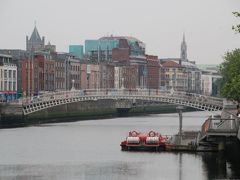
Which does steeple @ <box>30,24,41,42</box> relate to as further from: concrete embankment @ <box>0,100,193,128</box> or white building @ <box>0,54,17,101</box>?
white building @ <box>0,54,17,101</box>

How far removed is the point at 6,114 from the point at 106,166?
34254mm

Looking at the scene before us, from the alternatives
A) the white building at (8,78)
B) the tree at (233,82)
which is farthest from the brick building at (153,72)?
the tree at (233,82)

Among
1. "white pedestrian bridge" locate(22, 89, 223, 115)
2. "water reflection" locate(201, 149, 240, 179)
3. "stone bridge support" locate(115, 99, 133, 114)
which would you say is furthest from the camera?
"stone bridge support" locate(115, 99, 133, 114)

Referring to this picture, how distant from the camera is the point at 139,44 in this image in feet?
552

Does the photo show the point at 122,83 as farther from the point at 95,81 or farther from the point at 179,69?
the point at 179,69

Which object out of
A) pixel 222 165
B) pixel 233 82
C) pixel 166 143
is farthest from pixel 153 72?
pixel 222 165

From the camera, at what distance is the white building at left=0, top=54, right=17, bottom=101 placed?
91312 millimetres

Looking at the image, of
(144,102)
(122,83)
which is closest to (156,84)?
(122,83)

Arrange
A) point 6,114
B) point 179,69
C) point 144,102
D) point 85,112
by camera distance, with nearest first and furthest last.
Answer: point 6,114 → point 85,112 → point 144,102 → point 179,69

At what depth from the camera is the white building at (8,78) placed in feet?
300

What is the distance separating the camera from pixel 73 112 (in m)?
92.6

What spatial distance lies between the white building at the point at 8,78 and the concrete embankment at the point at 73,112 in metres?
5.13

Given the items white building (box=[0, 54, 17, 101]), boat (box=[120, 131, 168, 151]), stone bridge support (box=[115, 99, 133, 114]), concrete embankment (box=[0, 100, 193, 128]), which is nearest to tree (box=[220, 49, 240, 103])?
boat (box=[120, 131, 168, 151])

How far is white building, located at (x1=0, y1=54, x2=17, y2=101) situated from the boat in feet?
140
